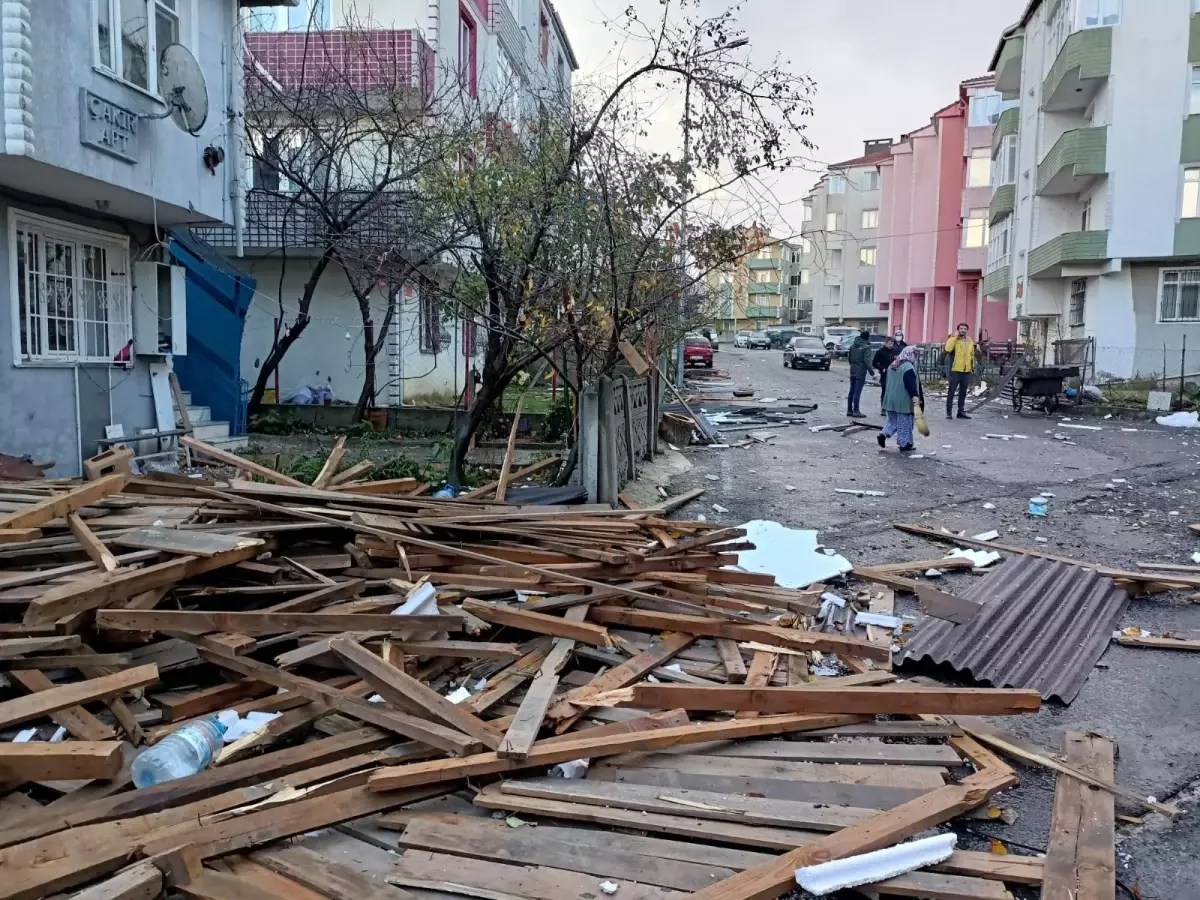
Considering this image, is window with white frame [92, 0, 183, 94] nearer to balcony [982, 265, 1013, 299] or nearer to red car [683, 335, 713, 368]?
red car [683, 335, 713, 368]

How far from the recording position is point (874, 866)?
2959mm

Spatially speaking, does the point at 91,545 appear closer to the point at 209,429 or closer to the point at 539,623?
the point at 539,623

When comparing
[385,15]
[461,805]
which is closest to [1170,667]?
[461,805]

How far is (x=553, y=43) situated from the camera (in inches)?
1248

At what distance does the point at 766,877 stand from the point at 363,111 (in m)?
13.3

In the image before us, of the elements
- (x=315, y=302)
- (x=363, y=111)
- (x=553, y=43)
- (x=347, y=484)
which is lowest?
(x=347, y=484)

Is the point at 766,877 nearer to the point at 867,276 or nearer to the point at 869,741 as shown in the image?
the point at 869,741

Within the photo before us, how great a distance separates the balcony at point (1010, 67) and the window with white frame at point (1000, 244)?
528 cm

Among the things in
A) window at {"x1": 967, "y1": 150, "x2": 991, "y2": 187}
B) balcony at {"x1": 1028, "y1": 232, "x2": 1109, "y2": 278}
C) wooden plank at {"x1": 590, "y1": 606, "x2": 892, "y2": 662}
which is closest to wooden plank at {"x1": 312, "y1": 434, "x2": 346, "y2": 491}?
wooden plank at {"x1": 590, "y1": 606, "x2": 892, "y2": 662}

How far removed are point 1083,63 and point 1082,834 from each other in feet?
91.3

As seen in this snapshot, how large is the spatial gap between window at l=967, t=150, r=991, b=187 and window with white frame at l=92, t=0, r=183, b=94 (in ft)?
130

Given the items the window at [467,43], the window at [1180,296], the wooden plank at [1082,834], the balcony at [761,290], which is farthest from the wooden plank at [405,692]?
the window at [1180,296]

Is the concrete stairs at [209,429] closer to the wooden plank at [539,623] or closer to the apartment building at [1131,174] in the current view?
the wooden plank at [539,623]

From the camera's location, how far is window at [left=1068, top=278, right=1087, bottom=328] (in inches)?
1104
